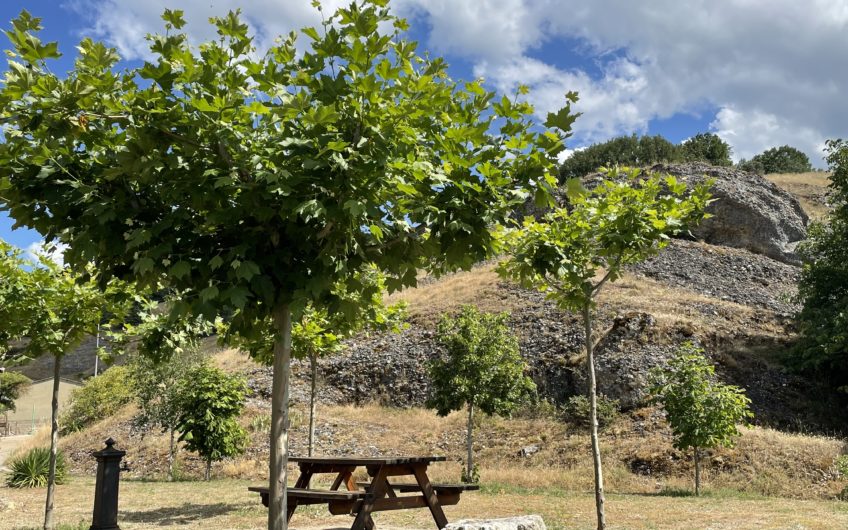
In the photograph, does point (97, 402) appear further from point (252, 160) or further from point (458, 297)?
point (252, 160)

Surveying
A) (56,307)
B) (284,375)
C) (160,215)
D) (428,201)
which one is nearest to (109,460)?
(56,307)

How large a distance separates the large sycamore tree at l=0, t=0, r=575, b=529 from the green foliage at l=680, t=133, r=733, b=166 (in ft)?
180

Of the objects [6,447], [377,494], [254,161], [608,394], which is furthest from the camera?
[6,447]

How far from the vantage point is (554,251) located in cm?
612

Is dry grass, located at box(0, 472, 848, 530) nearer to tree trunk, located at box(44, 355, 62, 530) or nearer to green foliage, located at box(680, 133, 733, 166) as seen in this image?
tree trunk, located at box(44, 355, 62, 530)

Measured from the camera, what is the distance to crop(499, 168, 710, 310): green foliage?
6191 millimetres

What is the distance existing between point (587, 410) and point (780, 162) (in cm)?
5519

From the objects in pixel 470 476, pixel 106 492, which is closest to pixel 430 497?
pixel 106 492

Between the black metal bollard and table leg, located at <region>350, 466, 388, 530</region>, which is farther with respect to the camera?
table leg, located at <region>350, 466, 388, 530</region>

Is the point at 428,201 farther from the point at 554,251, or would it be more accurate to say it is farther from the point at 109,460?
the point at 109,460

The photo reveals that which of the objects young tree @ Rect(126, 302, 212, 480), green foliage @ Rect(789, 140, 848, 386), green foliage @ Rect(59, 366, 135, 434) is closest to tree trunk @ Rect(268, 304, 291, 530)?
young tree @ Rect(126, 302, 212, 480)

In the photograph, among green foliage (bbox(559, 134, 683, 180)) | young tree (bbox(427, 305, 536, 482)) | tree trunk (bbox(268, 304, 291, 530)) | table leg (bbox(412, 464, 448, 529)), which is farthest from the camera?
green foliage (bbox(559, 134, 683, 180))

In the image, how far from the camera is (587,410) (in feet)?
66.7

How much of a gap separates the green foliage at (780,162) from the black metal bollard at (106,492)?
64.5 metres
